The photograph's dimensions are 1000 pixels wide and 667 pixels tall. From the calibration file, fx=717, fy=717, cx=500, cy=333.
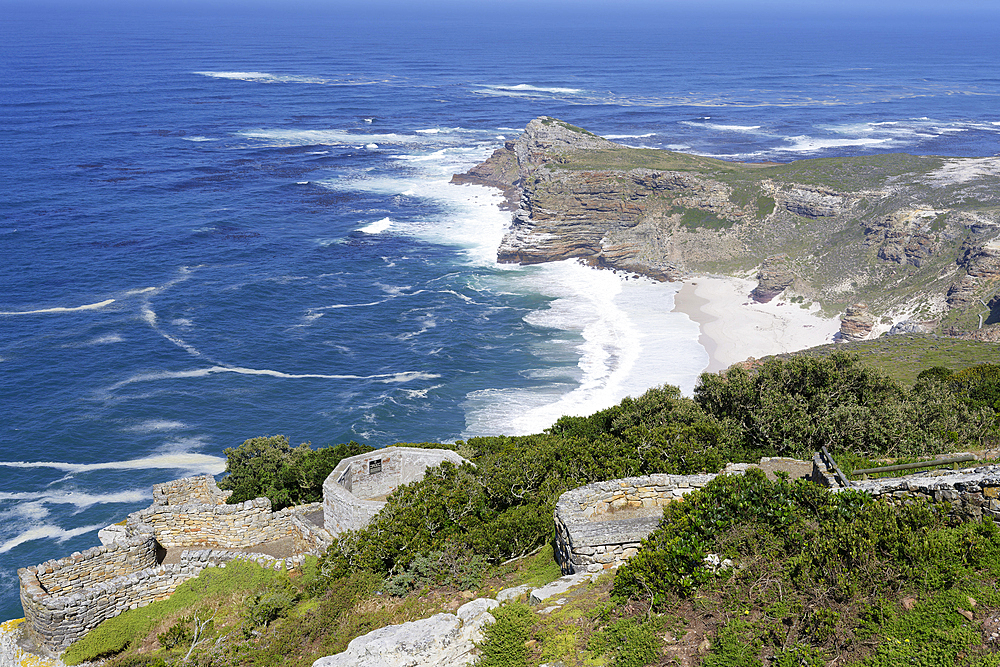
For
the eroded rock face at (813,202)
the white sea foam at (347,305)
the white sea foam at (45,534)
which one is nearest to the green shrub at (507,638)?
the white sea foam at (45,534)

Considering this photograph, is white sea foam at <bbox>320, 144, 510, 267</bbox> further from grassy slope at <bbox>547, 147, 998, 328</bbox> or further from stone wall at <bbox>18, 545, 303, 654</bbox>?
stone wall at <bbox>18, 545, 303, 654</bbox>

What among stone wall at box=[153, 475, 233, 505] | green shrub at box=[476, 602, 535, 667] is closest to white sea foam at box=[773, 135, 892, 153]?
stone wall at box=[153, 475, 233, 505]

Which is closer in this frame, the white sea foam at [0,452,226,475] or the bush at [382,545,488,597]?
the bush at [382,545,488,597]

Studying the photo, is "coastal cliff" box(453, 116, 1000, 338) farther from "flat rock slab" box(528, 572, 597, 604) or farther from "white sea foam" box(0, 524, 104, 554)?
"flat rock slab" box(528, 572, 597, 604)

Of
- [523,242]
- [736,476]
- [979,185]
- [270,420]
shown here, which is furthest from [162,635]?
[979,185]

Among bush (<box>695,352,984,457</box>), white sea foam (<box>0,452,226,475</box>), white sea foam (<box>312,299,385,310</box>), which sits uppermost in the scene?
bush (<box>695,352,984,457</box>)

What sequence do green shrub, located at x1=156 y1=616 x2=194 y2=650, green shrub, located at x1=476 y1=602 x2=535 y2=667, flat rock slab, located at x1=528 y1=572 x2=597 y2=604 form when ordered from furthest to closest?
green shrub, located at x1=156 y1=616 x2=194 y2=650
flat rock slab, located at x1=528 y1=572 x2=597 y2=604
green shrub, located at x1=476 y1=602 x2=535 y2=667

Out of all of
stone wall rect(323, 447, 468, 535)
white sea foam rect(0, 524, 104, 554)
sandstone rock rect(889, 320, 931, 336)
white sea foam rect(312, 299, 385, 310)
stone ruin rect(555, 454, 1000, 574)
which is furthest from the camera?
white sea foam rect(312, 299, 385, 310)

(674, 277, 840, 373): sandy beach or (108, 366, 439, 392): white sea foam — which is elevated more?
(674, 277, 840, 373): sandy beach
